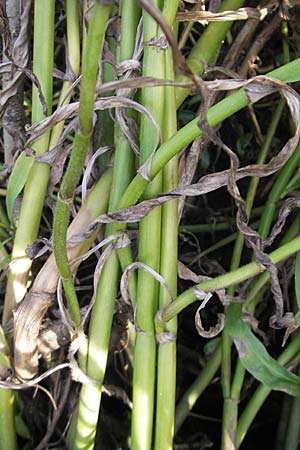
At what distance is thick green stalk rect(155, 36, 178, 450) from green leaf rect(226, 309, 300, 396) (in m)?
0.11

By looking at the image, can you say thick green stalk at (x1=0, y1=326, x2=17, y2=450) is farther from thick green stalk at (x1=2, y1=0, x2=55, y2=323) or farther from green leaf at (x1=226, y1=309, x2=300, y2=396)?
green leaf at (x1=226, y1=309, x2=300, y2=396)

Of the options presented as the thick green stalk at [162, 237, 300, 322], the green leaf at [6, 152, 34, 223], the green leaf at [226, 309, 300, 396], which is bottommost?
the green leaf at [226, 309, 300, 396]

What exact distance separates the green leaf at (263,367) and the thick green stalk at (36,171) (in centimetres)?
24

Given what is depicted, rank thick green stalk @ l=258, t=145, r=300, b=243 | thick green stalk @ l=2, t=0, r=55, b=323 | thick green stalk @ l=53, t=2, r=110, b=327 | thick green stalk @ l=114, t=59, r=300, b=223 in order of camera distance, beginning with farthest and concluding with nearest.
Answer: thick green stalk @ l=258, t=145, r=300, b=243
thick green stalk @ l=2, t=0, r=55, b=323
thick green stalk @ l=114, t=59, r=300, b=223
thick green stalk @ l=53, t=2, r=110, b=327

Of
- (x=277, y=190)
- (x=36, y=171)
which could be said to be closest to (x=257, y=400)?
(x=277, y=190)

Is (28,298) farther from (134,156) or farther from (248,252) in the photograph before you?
(248,252)

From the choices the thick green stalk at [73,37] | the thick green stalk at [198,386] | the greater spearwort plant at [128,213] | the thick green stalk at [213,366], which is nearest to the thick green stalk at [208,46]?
the greater spearwort plant at [128,213]

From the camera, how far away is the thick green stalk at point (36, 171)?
0.57 metres

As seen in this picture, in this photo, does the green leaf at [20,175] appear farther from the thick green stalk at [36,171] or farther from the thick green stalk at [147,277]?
the thick green stalk at [147,277]

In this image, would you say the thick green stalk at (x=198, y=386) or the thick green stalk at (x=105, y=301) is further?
the thick green stalk at (x=198, y=386)

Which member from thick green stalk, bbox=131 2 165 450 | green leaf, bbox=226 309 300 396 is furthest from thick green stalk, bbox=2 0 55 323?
green leaf, bbox=226 309 300 396

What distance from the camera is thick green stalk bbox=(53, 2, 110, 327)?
302 millimetres

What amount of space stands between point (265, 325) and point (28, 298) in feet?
1.45

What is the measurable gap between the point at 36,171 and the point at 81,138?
216 millimetres
